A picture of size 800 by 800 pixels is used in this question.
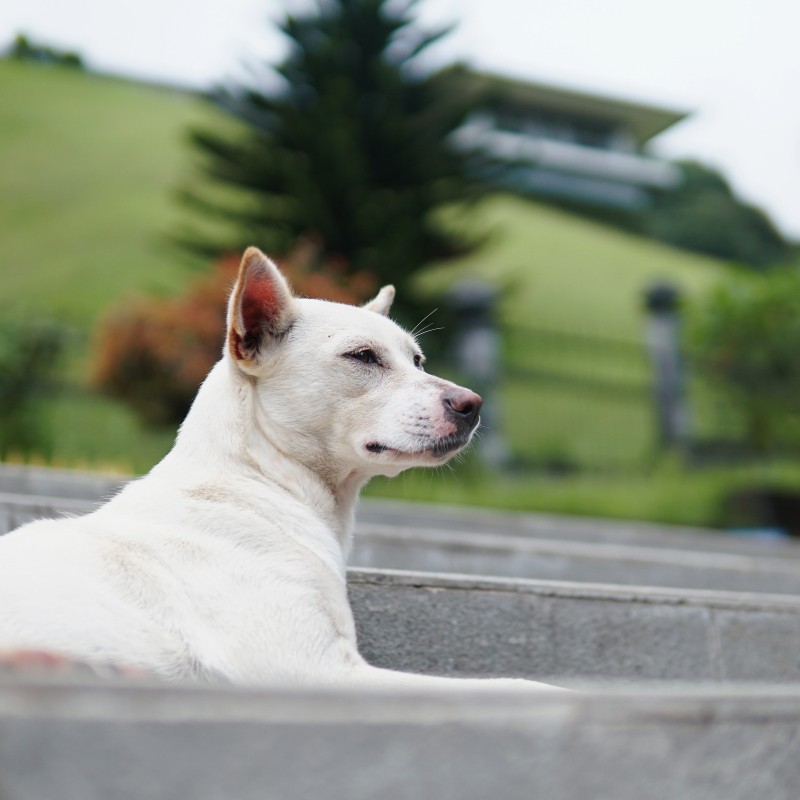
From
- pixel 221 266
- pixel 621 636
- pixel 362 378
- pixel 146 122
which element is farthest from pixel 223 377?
pixel 146 122

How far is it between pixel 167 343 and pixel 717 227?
39191 millimetres

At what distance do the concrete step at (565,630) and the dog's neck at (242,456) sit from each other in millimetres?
264

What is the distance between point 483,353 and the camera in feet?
50.2

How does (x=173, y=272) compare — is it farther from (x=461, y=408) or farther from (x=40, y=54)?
(x=461, y=408)

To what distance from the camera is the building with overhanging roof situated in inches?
1826

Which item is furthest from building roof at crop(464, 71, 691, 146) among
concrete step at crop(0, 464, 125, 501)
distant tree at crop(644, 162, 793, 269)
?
concrete step at crop(0, 464, 125, 501)

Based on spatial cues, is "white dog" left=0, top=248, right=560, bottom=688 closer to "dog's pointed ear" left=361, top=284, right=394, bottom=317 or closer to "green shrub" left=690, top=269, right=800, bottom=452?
"dog's pointed ear" left=361, top=284, right=394, bottom=317

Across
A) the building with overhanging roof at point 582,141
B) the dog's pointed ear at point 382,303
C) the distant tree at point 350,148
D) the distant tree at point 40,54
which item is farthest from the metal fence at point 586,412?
the distant tree at point 40,54

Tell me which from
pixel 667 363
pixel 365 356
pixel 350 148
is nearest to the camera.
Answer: pixel 365 356

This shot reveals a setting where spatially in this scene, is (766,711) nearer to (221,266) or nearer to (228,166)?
(221,266)

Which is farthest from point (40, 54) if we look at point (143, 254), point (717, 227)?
point (717, 227)

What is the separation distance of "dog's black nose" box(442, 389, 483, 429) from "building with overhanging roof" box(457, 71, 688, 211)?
135 ft

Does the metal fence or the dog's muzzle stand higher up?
the dog's muzzle

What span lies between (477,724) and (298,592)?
3.77ft
